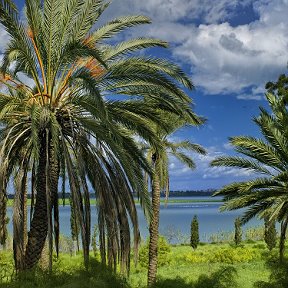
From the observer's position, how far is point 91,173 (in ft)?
42.0

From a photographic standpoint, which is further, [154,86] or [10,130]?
[154,86]

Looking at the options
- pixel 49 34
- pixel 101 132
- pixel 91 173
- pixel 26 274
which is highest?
pixel 49 34

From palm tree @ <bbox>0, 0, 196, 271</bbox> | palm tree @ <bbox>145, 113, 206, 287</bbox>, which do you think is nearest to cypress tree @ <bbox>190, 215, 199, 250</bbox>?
palm tree @ <bbox>145, 113, 206, 287</bbox>

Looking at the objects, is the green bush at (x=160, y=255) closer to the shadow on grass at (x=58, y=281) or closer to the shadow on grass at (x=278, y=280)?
the shadow on grass at (x=278, y=280)

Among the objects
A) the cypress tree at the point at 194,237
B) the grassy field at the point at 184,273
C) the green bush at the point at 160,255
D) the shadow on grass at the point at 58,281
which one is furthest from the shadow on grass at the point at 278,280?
the cypress tree at the point at 194,237

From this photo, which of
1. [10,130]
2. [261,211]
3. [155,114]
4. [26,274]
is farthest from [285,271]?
[10,130]

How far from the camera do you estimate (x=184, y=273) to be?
1094 inches

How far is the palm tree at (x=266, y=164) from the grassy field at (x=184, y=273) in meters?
5.19

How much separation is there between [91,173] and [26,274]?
3.16 metres

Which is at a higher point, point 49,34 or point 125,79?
point 49,34

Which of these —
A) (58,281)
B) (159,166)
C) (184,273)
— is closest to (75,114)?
(58,281)

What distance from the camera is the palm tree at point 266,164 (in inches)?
609

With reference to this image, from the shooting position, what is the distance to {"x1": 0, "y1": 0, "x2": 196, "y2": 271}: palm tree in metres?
11.1

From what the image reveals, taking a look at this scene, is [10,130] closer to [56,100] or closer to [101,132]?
[56,100]
